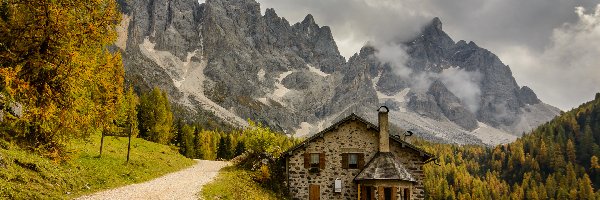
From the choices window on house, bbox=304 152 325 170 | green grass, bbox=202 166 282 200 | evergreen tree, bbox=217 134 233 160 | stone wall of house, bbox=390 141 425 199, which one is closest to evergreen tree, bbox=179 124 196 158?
evergreen tree, bbox=217 134 233 160

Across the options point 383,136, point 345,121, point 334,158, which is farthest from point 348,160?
point 383,136

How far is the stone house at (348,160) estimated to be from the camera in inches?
1447

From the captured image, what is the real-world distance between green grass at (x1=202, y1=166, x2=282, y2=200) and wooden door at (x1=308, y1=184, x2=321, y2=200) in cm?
344

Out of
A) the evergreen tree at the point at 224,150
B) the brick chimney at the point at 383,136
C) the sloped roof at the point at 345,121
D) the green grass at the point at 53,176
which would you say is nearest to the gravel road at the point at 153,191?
the green grass at the point at 53,176

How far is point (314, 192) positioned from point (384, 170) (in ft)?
22.8

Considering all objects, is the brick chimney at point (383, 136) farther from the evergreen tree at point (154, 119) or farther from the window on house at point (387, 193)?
the evergreen tree at point (154, 119)

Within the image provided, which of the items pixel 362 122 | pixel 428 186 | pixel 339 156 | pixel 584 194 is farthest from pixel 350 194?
pixel 584 194

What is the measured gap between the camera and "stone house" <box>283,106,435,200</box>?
3675 centimetres

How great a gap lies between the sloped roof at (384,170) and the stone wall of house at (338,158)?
1.04 metres

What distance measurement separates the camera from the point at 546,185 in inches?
7539

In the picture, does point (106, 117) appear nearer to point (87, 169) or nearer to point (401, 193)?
point (87, 169)

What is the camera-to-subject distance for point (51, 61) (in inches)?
709

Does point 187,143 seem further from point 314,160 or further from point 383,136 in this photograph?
point 383,136

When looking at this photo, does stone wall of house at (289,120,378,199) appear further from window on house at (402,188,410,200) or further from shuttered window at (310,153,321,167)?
window on house at (402,188,410,200)
